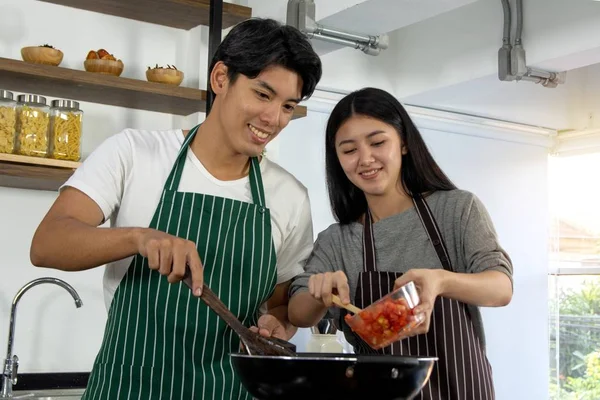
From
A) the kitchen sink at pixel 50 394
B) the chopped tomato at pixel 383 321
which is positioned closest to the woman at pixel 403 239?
the chopped tomato at pixel 383 321

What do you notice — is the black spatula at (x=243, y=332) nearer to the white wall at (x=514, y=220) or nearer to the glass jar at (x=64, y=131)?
the glass jar at (x=64, y=131)

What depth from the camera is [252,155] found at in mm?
1724

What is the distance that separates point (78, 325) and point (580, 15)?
8.25 feet

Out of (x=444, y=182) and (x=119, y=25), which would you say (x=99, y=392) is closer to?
(x=444, y=182)

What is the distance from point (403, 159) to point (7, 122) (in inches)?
61.4

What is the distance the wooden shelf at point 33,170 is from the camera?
2883 millimetres

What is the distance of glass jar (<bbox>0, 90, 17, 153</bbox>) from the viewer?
2920 mm

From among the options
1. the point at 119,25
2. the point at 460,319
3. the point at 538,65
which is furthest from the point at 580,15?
the point at 460,319

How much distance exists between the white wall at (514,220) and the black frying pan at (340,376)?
Result: 3880 mm

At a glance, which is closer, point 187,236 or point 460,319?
point 187,236

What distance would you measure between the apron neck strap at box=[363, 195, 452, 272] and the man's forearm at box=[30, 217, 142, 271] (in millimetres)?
644

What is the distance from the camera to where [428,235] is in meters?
1.88

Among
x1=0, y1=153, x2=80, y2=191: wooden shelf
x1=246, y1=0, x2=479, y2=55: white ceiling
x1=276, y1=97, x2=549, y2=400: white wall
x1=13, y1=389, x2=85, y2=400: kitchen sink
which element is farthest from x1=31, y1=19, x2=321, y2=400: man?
x1=276, y1=97, x2=549, y2=400: white wall

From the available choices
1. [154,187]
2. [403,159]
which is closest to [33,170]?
[154,187]
